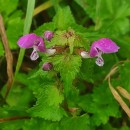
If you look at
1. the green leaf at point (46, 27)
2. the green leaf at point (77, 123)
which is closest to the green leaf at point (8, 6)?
the green leaf at point (46, 27)

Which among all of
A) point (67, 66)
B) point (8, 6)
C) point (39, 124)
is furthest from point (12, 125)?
point (8, 6)

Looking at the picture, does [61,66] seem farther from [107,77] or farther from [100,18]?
[100,18]

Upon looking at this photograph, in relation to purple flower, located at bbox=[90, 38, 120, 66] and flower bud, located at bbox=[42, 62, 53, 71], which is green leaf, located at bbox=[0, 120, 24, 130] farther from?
purple flower, located at bbox=[90, 38, 120, 66]

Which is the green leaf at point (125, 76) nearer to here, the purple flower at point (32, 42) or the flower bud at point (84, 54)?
the flower bud at point (84, 54)

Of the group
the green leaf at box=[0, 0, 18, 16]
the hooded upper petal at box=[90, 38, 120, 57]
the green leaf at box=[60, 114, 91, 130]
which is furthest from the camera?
the green leaf at box=[0, 0, 18, 16]

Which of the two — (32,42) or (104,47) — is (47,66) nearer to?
(32,42)

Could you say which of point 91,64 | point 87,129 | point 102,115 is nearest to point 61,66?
point 91,64

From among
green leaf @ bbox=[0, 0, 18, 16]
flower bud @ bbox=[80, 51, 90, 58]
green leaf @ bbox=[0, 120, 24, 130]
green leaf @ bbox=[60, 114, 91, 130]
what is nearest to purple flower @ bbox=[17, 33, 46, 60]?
flower bud @ bbox=[80, 51, 90, 58]
